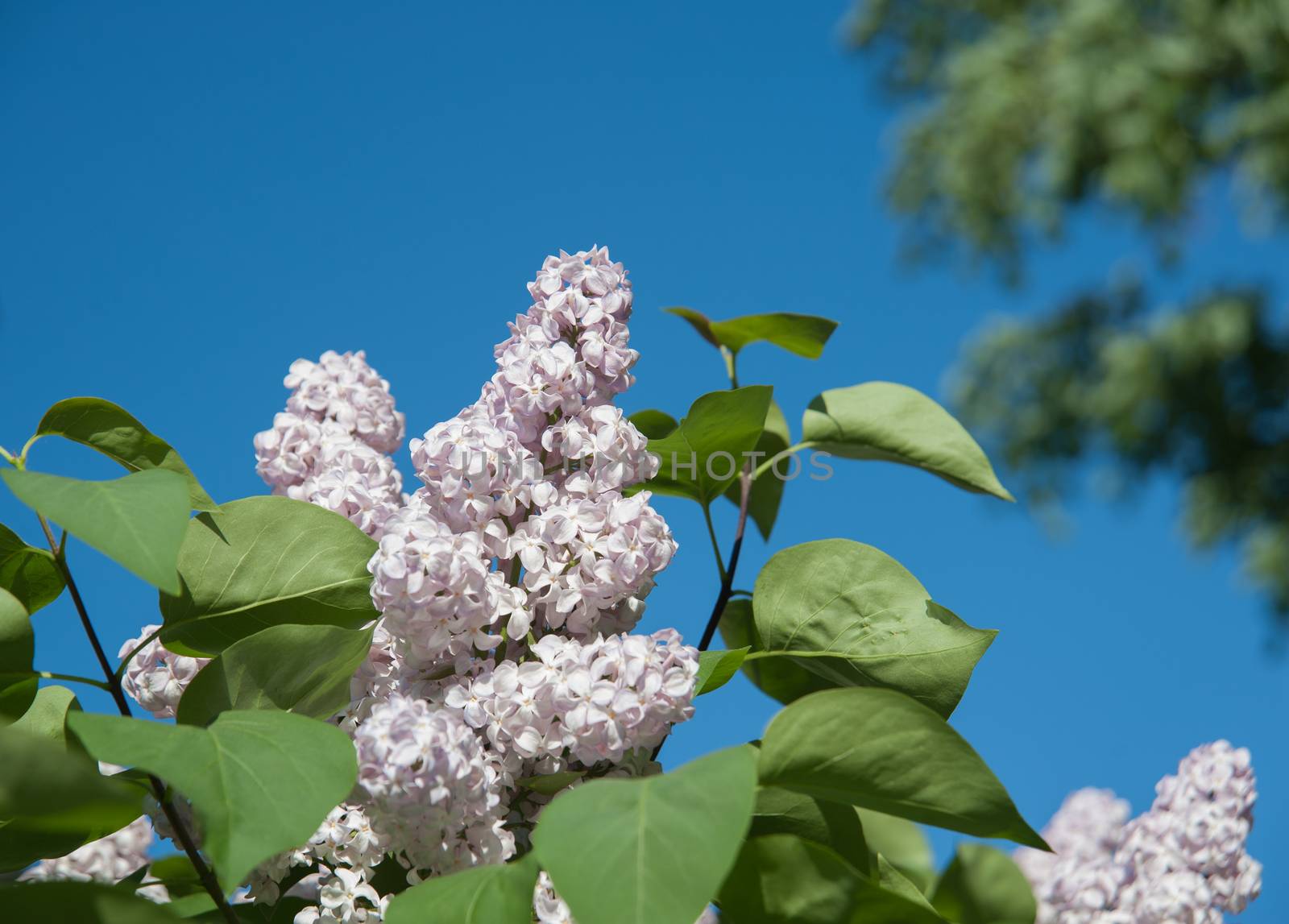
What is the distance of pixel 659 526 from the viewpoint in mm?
558

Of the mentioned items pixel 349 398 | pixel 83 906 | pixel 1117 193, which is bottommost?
pixel 83 906

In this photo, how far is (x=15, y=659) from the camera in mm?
534

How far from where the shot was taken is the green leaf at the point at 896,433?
0.77 metres

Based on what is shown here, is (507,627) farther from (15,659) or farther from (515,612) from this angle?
(15,659)

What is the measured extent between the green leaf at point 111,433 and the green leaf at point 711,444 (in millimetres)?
264

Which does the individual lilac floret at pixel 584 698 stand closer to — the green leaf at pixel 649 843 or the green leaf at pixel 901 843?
the green leaf at pixel 649 843

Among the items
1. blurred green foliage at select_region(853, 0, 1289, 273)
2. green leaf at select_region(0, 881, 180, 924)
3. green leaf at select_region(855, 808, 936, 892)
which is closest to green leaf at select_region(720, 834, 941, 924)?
green leaf at select_region(0, 881, 180, 924)

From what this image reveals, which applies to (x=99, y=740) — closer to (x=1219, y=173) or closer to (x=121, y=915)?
(x=121, y=915)

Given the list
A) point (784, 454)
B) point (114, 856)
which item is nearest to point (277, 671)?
point (784, 454)

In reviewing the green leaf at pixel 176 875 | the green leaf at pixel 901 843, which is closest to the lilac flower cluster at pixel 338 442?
the green leaf at pixel 176 875

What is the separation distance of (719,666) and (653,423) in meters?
0.24

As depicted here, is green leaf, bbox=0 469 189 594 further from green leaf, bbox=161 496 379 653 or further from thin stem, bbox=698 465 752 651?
thin stem, bbox=698 465 752 651

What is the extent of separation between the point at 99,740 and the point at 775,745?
9.9 inches

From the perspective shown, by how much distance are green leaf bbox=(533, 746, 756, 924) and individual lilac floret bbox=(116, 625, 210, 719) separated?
308 millimetres
